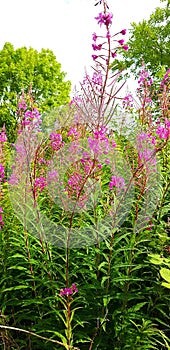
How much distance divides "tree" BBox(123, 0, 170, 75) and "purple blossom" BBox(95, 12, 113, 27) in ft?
86.0

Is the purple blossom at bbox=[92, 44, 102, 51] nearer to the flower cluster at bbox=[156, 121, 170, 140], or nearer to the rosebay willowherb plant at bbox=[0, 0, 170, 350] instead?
the rosebay willowherb plant at bbox=[0, 0, 170, 350]

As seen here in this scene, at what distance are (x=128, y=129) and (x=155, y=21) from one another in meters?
25.8

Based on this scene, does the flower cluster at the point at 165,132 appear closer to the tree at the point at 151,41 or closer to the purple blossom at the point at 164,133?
the purple blossom at the point at 164,133

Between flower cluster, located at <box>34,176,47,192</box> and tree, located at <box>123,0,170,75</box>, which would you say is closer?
flower cluster, located at <box>34,176,47,192</box>

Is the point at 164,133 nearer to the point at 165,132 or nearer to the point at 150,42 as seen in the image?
the point at 165,132

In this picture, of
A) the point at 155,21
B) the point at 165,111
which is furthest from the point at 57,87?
the point at 165,111

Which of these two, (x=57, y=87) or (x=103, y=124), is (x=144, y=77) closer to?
(x=103, y=124)

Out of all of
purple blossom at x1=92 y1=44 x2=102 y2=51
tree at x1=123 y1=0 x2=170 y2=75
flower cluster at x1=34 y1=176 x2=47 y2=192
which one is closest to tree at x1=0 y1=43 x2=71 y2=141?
tree at x1=123 y1=0 x2=170 y2=75

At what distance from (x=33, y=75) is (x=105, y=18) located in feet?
99.7

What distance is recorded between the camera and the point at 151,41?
93.2 feet

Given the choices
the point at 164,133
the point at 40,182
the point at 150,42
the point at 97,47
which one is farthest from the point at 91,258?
the point at 150,42

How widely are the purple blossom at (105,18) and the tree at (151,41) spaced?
26219 millimetres

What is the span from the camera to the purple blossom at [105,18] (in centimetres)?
225

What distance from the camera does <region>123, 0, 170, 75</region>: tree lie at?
28.0m
